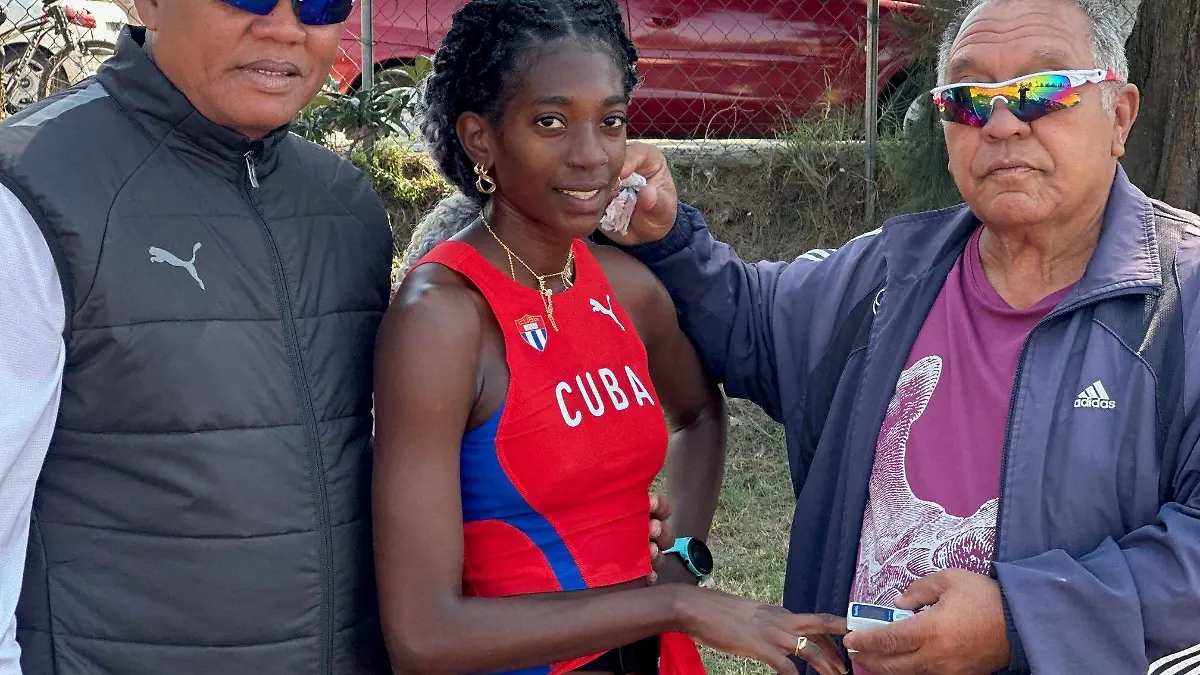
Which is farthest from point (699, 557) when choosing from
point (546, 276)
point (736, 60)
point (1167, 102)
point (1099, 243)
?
point (736, 60)

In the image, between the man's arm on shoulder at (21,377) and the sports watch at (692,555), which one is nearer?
the man's arm on shoulder at (21,377)

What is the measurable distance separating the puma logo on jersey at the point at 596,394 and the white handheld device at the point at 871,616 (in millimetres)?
555

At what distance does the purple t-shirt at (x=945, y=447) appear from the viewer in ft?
7.56

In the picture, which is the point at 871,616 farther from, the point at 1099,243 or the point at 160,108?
the point at 160,108

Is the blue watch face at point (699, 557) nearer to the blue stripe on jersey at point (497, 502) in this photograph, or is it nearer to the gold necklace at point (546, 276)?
the blue stripe on jersey at point (497, 502)

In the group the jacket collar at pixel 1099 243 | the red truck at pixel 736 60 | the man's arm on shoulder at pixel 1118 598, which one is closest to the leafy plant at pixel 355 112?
the red truck at pixel 736 60

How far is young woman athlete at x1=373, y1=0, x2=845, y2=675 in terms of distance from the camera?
208cm

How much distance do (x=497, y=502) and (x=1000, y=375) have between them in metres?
1.00

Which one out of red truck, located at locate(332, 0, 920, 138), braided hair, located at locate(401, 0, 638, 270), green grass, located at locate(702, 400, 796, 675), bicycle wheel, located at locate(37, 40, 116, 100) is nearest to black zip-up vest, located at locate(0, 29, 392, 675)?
braided hair, located at locate(401, 0, 638, 270)

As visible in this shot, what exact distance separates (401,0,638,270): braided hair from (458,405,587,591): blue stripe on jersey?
23.2 inches

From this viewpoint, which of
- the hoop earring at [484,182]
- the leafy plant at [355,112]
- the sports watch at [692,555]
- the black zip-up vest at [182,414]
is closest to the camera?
the black zip-up vest at [182,414]

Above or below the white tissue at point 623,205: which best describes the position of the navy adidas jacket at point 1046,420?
below

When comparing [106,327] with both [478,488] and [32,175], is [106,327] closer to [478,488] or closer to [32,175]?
[32,175]

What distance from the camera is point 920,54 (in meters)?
6.29
